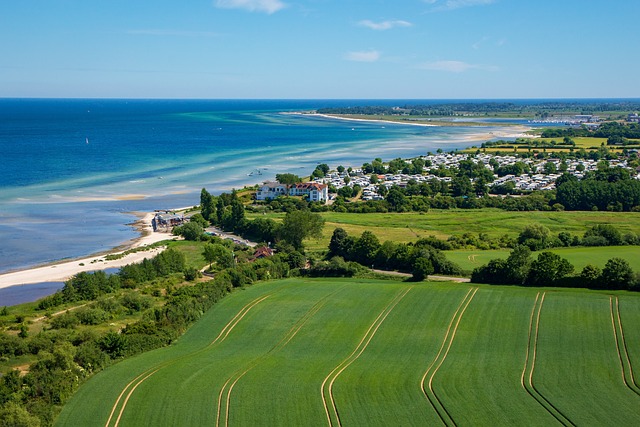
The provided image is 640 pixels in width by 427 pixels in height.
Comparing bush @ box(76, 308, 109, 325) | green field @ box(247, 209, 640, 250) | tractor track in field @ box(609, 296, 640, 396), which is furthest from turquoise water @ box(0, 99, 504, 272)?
tractor track in field @ box(609, 296, 640, 396)

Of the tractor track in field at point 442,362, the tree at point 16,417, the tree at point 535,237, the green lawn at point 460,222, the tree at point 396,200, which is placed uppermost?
the tree at point 16,417

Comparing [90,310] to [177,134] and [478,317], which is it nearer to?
[478,317]

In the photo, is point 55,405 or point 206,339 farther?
point 206,339

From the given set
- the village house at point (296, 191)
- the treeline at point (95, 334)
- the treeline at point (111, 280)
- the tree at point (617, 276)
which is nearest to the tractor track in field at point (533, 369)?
the tree at point (617, 276)

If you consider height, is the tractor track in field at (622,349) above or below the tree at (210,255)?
above

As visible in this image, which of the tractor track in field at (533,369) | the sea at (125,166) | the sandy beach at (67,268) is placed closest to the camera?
the tractor track in field at (533,369)

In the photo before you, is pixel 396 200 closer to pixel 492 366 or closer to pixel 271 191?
pixel 271 191

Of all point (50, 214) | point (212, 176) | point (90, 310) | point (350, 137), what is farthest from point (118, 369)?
point (350, 137)

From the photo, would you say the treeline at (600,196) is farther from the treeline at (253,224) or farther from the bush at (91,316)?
the bush at (91,316)
